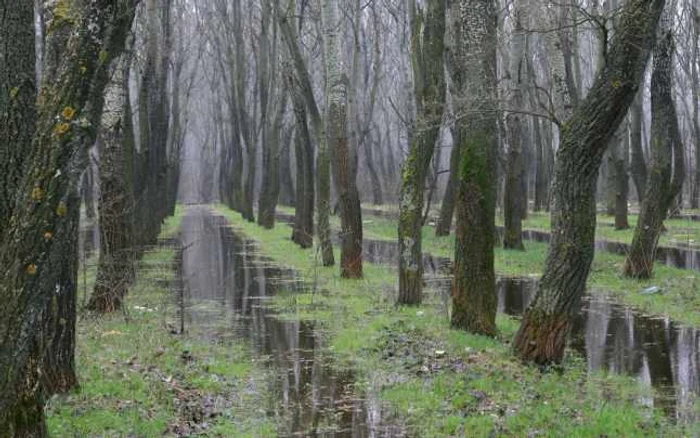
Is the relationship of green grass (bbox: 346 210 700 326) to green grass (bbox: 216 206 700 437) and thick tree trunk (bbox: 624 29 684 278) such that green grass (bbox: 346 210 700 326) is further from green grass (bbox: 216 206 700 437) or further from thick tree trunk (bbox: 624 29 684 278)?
green grass (bbox: 216 206 700 437)

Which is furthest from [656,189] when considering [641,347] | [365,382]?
[365,382]

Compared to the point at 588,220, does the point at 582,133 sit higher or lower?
higher

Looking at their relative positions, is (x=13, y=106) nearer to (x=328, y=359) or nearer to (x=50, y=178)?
(x=50, y=178)

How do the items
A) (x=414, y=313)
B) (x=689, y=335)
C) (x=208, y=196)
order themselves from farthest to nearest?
(x=208, y=196)
(x=414, y=313)
(x=689, y=335)

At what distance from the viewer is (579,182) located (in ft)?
26.8

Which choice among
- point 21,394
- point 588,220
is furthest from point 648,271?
point 21,394

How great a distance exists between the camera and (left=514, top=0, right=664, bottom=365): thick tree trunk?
25.8 feet

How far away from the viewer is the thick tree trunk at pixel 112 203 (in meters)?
12.0

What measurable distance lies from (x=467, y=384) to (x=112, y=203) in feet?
23.5

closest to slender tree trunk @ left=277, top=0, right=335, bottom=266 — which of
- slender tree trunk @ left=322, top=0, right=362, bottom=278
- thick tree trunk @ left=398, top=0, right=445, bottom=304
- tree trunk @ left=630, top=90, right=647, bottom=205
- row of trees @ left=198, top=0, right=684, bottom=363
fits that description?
row of trees @ left=198, top=0, right=684, bottom=363

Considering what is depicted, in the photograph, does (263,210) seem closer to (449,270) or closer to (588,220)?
(449,270)

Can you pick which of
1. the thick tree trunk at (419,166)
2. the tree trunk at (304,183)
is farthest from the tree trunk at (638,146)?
the thick tree trunk at (419,166)

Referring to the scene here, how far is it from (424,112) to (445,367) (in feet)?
16.6

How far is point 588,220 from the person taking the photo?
822 cm
